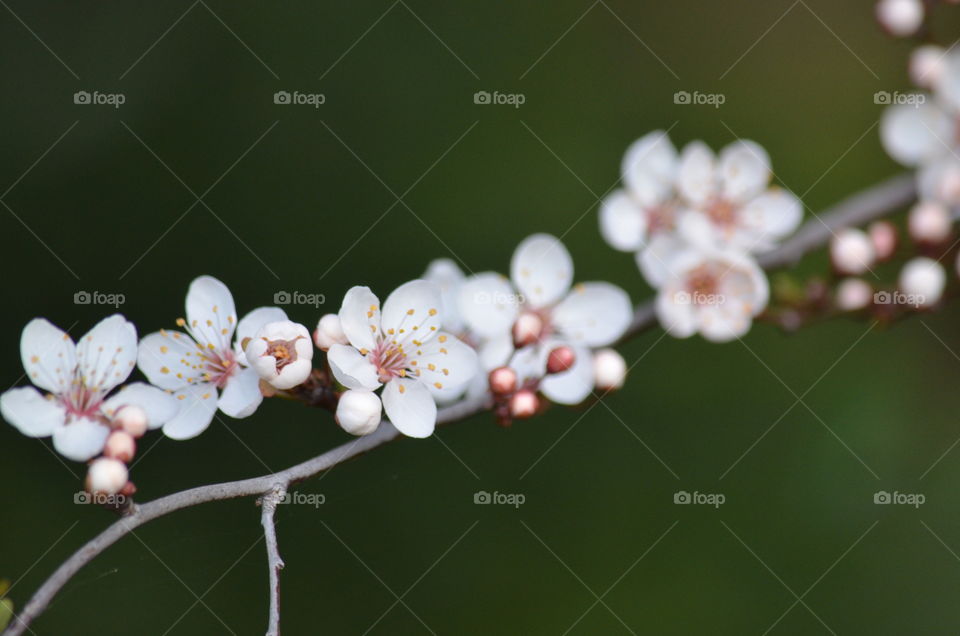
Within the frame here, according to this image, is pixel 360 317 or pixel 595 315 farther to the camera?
pixel 595 315

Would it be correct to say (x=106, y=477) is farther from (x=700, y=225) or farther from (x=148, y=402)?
(x=700, y=225)

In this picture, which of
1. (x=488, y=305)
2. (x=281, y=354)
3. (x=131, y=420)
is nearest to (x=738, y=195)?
(x=488, y=305)

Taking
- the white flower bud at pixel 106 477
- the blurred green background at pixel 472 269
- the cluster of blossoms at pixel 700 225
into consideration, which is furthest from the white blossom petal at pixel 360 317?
the blurred green background at pixel 472 269

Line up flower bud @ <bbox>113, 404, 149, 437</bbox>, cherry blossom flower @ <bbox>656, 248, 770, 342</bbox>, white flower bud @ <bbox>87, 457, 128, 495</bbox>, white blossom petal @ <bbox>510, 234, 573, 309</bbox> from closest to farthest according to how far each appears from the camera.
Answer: white flower bud @ <bbox>87, 457, 128, 495</bbox>
flower bud @ <bbox>113, 404, 149, 437</bbox>
cherry blossom flower @ <bbox>656, 248, 770, 342</bbox>
white blossom petal @ <bbox>510, 234, 573, 309</bbox>

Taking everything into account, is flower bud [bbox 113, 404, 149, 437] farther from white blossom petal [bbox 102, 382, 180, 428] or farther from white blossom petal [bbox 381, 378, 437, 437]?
white blossom petal [bbox 381, 378, 437, 437]

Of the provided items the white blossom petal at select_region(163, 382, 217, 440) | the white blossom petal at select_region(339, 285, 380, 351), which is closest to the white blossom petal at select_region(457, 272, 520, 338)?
the white blossom petal at select_region(339, 285, 380, 351)

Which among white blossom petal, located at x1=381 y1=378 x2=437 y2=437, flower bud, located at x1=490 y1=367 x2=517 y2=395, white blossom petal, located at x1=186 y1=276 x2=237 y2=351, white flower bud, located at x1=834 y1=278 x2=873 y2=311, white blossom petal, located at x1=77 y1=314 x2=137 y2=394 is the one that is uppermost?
white flower bud, located at x1=834 y1=278 x2=873 y2=311

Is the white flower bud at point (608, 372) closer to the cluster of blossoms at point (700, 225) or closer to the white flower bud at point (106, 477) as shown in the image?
the cluster of blossoms at point (700, 225)

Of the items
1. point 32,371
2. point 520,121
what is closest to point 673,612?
point 520,121
